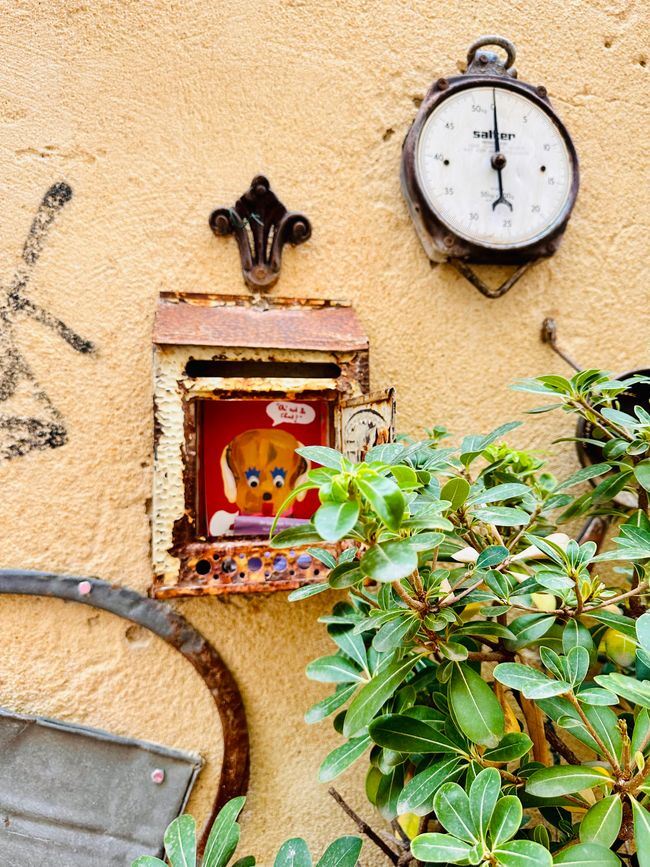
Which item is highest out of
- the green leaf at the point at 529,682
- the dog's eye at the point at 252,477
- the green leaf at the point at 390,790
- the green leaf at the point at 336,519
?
the dog's eye at the point at 252,477

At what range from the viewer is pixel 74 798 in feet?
2.74

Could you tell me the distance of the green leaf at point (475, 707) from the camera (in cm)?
Answer: 57

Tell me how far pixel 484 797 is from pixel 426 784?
85 millimetres

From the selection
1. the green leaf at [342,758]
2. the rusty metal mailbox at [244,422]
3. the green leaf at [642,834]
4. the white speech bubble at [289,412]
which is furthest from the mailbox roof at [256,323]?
the green leaf at [642,834]

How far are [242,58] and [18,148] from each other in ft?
1.35

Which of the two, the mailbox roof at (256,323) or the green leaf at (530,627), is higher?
the mailbox roof at (256,323)

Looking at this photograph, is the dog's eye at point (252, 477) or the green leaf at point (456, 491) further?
the dog's eye at point (252, 477)

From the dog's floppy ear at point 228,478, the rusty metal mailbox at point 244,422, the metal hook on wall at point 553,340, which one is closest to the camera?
the rusty metal mailbox at point 244,422

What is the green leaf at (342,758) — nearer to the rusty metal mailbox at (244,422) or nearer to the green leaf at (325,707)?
the green leaf at (325,707)

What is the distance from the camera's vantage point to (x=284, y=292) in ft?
3.14

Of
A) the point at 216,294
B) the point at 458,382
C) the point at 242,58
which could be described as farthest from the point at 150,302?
the point at 458,382

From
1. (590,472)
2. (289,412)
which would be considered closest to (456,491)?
(590,472)

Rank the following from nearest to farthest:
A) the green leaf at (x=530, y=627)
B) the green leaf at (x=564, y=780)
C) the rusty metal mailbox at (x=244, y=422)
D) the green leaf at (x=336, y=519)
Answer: the green leaf at (x=336, y=519), the green leaf at (x=564, y=780), the green leaf at (x=530, y=627), the rusty metal mailbox at (x=244, y=422)

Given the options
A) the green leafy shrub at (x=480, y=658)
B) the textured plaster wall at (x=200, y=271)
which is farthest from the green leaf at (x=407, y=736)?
the textured plaster wall at (x=200, y=271)
